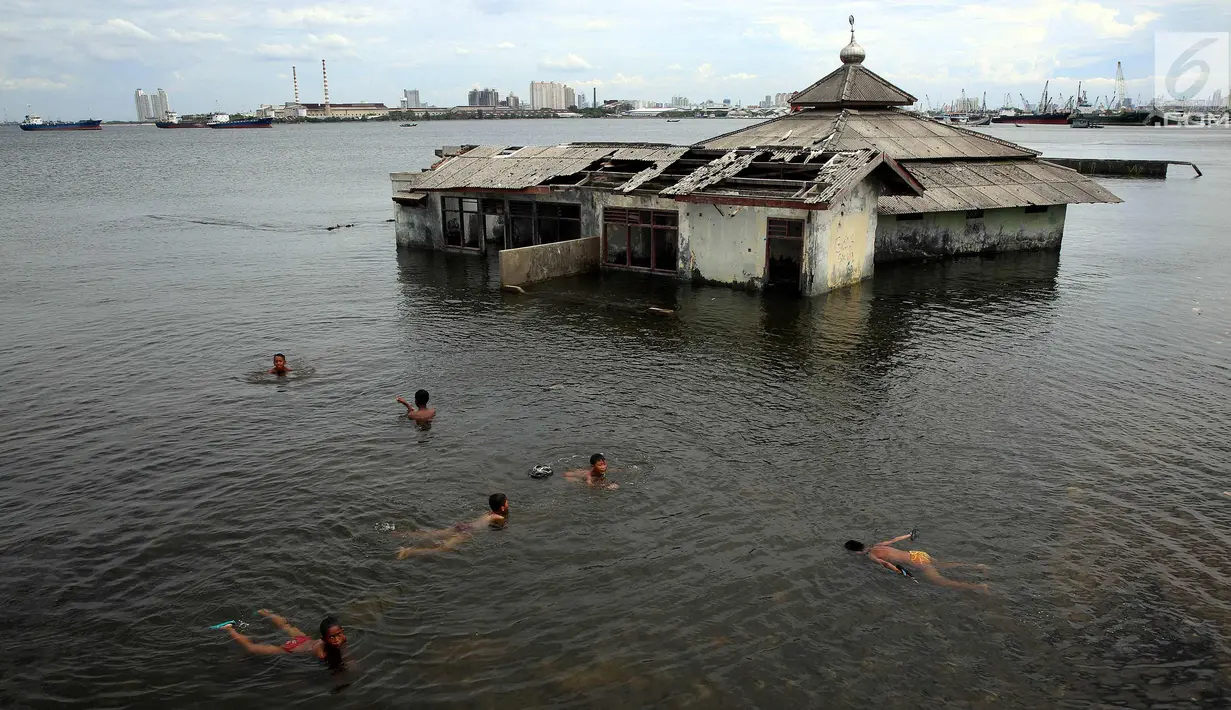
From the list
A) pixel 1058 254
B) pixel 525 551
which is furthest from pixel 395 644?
pixel 1058 254

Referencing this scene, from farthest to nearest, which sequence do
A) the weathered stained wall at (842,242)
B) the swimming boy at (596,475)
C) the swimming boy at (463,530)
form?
the weathered stained wall at (842,242)
the swimming boy at (596,475)
the swimming boy at (463,530)

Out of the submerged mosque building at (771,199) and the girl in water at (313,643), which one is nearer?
the girl in water at (313,643)

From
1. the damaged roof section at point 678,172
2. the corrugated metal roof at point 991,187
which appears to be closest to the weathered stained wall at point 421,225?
the damaged roof section at point 678,172

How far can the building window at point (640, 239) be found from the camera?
121 ft

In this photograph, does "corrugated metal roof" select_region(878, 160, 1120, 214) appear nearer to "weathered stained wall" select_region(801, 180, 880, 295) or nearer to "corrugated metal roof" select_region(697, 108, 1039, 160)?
"corrugated metal roof" select_region(697, 108, 1039, 160)

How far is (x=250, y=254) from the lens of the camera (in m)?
45.8

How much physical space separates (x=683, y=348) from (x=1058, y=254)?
27.3 m

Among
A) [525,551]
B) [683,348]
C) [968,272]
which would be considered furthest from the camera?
[968,272]

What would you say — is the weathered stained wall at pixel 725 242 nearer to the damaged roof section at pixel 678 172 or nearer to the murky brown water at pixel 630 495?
the damaged roof section at pixel 678 172

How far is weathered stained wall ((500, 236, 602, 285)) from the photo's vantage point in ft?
114

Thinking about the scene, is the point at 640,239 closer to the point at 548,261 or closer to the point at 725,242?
the point at 548,261

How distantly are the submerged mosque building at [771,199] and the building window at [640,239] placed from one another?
60 millimetres

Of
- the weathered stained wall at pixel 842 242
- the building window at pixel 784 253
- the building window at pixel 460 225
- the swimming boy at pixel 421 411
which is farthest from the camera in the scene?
the building window at pixel 460 225

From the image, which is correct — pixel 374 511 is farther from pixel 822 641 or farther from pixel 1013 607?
pixel 1013 607
